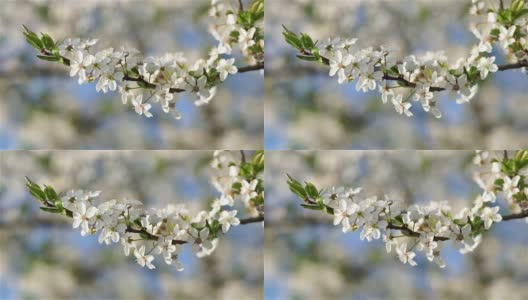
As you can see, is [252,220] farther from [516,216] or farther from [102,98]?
[516,216]

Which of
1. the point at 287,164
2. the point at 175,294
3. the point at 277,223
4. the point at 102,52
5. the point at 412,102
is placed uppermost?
the point at 102,52

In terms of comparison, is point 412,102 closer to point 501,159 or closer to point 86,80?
point 501,159

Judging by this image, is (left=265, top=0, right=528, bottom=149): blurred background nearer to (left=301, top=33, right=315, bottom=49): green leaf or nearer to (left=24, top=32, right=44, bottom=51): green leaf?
(left=301, top=33, right=315, bottom=49): green leaf

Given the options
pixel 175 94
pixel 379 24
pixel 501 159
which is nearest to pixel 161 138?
pixel 175 94

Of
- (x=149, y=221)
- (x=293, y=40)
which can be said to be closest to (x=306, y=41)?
(x=293, y=40)

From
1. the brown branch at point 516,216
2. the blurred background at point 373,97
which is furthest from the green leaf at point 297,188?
the brown branch at point 516,216

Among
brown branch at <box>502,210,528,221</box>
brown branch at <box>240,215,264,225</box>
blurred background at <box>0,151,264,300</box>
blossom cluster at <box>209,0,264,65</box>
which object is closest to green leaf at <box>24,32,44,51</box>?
blurred background at <box>0,151,264,300</box>
